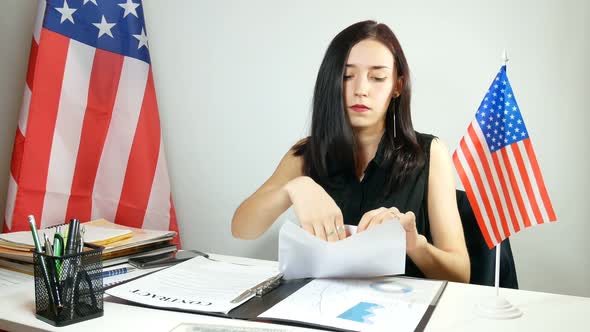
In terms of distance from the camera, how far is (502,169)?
3.18 ft

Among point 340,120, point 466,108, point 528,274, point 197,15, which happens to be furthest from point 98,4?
point 528,274

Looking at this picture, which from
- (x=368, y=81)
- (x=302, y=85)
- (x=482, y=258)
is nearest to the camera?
(x=482, y=258)

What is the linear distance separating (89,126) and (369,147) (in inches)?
40.1

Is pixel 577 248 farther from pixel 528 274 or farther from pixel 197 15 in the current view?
pixel 197 15

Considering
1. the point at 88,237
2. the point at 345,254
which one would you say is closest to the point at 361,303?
the point at 345,254

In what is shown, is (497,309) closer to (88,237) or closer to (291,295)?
(291,295)

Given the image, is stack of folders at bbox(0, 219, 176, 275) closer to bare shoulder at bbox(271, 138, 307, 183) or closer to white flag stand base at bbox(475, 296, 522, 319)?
bare shoulder at bbox(271, 138, 307, 183)

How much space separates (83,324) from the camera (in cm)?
86

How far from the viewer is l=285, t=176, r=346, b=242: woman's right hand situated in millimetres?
1139

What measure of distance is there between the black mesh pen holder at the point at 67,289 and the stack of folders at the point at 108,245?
0.24 m

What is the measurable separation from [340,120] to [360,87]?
11cm

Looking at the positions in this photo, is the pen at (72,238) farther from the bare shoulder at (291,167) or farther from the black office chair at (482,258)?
the black office chair at (482,258)

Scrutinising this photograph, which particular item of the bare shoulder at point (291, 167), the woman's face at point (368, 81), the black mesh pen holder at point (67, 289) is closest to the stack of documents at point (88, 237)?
the black mesh pen holder at point (67, 289)

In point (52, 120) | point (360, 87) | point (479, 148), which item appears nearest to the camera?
point (479, 148)
